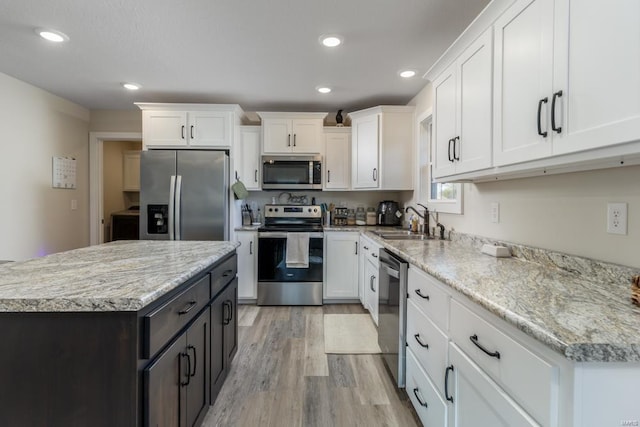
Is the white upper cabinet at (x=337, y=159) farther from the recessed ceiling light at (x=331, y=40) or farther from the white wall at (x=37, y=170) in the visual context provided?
the white wall at (x=37, y=170)

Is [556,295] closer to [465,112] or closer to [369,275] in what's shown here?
[465,112]

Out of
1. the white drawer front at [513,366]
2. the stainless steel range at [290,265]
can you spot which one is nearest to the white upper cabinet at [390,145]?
the stainless steel range at [290,265]

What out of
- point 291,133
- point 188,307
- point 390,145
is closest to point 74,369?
point 188,307

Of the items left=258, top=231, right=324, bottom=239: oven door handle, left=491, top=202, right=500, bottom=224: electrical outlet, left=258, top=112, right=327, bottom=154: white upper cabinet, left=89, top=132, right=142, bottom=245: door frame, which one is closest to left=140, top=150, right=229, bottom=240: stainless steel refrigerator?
left=258, top=231, right=324, bottom=239: oven door handle

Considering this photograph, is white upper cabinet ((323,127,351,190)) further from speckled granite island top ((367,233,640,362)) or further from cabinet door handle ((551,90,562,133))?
cabinet door handle ((551,90,562,133))

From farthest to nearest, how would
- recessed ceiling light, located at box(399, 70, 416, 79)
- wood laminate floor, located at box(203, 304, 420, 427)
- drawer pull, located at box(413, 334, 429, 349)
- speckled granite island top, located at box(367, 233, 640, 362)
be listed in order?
1. recessed ceiling light, located at box(399, 70, 416, 79)
2. wood laminate floor, located at box(203, 304, 420, 427)
3. drawer pull, located at box(413, 334, 429, 349)
4. speckled granite island top, located at box(367, 233, 640, 362)

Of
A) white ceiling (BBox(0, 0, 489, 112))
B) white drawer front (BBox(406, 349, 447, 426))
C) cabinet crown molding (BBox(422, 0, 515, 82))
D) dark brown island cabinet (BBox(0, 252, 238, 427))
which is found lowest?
white drawer front (BBox(406, 349, 447, 426))

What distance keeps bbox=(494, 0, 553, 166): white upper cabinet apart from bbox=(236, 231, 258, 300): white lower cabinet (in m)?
2.78

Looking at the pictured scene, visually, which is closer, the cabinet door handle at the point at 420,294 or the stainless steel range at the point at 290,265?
the cabinet door handle at the point at 420,294

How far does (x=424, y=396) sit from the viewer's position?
1.58 meters

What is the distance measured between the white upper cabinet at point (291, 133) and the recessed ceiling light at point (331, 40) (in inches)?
56.1

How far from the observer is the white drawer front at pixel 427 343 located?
138 centimetres

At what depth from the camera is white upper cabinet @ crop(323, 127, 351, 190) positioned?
391 centimetres

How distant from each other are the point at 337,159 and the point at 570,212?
276 cm
